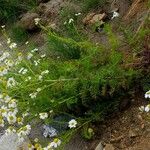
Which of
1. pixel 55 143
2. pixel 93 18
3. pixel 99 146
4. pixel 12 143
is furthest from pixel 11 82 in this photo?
pixel 93 18

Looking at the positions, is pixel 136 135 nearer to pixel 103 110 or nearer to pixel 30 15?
pixel 103 110

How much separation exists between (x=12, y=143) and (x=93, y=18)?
1.99 meters

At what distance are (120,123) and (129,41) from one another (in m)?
0.74

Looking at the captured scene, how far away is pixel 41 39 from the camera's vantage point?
6.04m

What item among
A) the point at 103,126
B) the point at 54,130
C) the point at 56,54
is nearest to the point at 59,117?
the point at 54,130

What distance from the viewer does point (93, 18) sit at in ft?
18.6

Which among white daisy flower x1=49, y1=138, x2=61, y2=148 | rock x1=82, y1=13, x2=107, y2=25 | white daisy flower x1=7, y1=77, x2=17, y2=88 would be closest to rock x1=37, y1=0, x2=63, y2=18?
rock x1=82, y1=13, x2=107, y2=25

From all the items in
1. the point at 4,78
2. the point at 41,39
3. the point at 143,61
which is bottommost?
the point at 41,39

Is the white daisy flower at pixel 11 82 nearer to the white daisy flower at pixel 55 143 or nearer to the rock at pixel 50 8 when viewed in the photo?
the white daisy flower at pixel 55 143

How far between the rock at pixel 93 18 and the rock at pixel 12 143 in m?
1.78

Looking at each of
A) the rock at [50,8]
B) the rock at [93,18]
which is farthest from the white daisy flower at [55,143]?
the rock at [50,8]

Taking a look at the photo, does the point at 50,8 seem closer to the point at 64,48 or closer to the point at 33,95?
the point at 64,48

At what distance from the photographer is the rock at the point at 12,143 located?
4.14 metres

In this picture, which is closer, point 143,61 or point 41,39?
point 143,61
